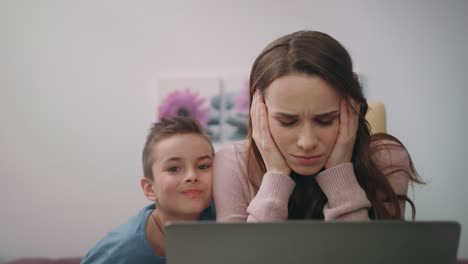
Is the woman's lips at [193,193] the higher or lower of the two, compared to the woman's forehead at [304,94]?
lower

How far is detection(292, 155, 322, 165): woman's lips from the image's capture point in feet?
3.55

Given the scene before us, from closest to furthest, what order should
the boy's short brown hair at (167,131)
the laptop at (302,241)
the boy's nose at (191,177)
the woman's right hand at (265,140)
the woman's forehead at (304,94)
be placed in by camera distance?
the laptop at (302,241), the woman's forehead at (304,94), the woman's right hand at (265,140), the boy's nose at (191,177), the boy's short brown hair at (167,131)

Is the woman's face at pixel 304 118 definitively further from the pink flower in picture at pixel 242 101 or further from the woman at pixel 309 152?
the pink flower in picture at pixel 242 101

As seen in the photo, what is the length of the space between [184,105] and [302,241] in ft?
7.84

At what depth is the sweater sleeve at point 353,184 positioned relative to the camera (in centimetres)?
106

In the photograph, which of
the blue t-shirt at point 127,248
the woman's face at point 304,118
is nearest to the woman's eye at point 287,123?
the woman's face at point 304,118

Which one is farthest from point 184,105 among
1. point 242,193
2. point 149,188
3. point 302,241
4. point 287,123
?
point 302,241

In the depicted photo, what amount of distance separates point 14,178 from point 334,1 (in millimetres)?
2280

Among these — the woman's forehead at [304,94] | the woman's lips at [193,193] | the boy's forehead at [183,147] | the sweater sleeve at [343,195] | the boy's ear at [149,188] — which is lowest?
the boy's ear at [149,188]

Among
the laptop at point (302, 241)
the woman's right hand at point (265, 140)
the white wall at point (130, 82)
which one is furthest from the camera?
the white wall at point (130, 82)

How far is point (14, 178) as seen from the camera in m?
3.10

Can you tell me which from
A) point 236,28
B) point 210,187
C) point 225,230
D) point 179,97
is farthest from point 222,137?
point 225,230

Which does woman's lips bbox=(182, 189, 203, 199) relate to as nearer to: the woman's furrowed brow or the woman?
the woman

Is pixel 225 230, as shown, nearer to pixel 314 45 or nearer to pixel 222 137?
pixel 314 45
